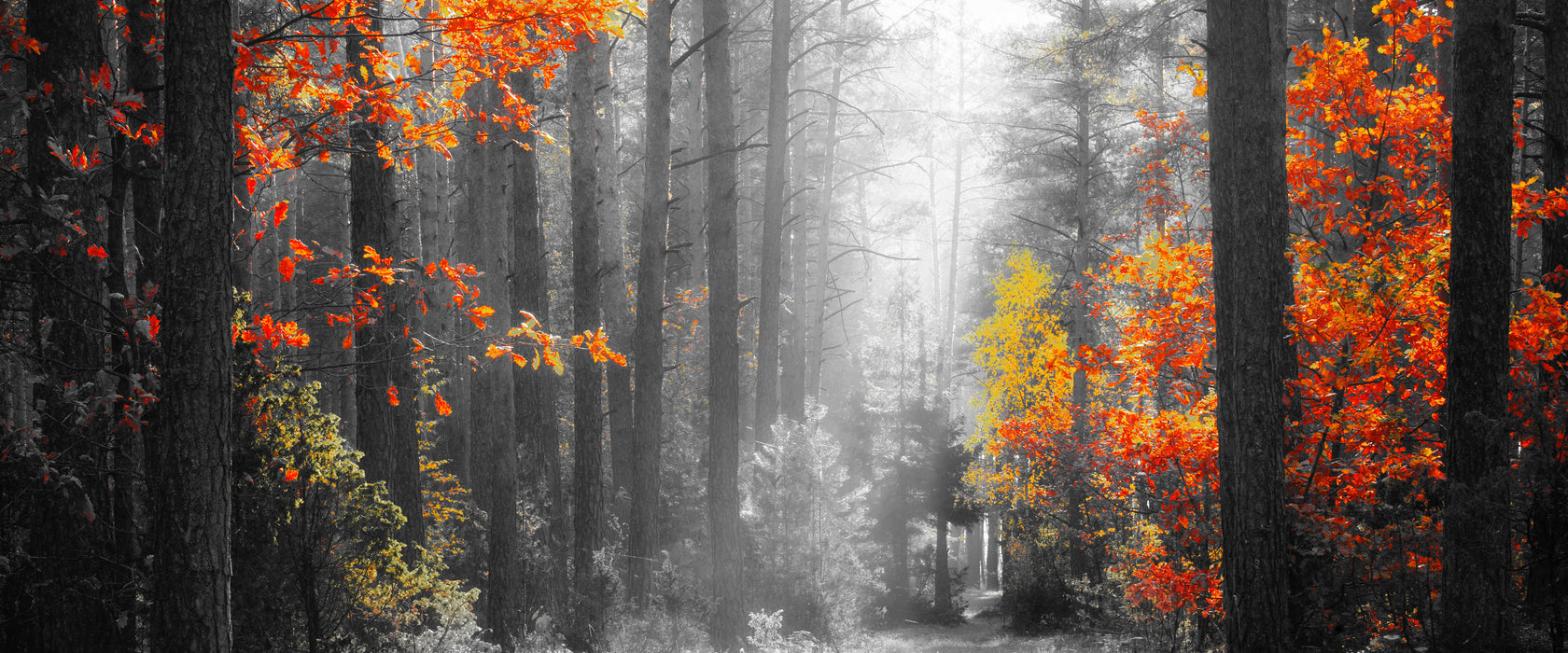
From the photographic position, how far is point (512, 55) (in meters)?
5.43

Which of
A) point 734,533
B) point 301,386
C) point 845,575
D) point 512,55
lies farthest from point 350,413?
point 512,55

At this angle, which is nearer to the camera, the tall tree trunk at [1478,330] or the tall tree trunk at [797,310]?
the tall tree trunk at [1478,330]

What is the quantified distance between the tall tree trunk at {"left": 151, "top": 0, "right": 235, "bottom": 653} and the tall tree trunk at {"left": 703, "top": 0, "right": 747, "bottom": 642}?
5.43 m

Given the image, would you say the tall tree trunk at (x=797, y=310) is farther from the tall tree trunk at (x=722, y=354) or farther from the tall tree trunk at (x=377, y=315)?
the tall tree trunk at (x=377, y=315)

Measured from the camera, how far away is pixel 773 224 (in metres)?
14.8

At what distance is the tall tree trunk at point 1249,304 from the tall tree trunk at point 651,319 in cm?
542

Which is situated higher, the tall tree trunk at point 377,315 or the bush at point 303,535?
the tall tree trunk at point 377,315

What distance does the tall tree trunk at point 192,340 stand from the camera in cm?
390

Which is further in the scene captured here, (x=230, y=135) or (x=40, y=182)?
(x=40, y=182)

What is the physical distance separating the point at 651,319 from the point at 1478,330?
23.7 feet

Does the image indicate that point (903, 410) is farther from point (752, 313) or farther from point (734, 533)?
point (734, 533)

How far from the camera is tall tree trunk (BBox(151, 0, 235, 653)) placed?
3898 mm

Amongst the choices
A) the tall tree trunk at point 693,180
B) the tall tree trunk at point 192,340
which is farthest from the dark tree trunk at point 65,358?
the tall tree trunk at point 693,180

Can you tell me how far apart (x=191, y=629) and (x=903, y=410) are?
820 inches
